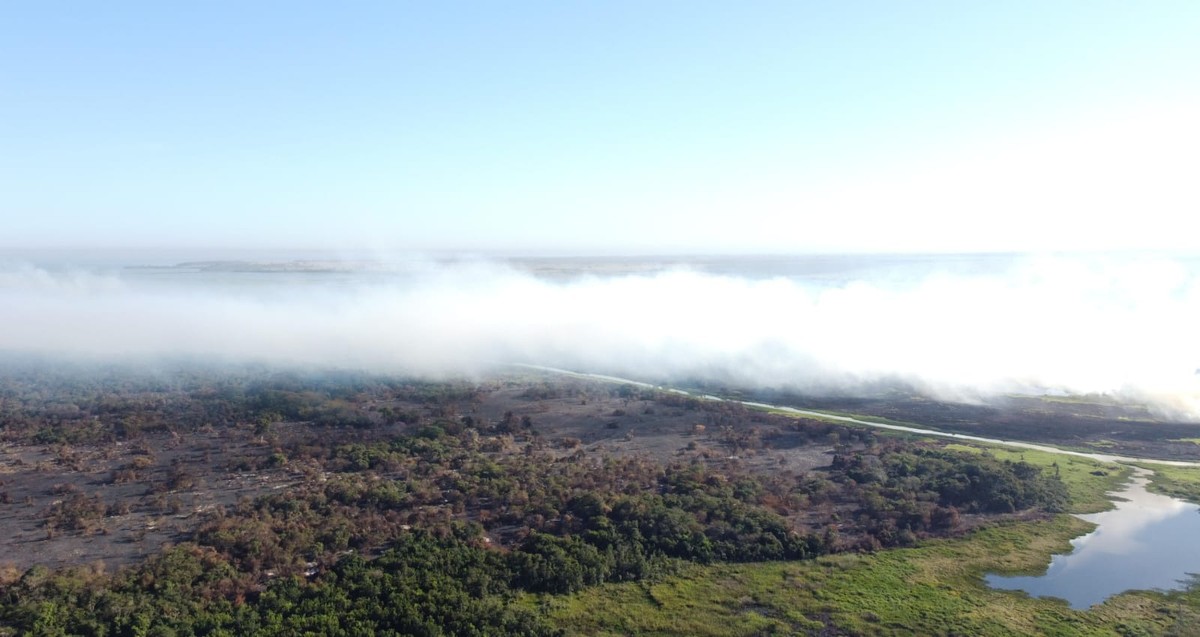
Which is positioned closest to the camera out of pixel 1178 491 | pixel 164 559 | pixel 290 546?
pixel 164 559

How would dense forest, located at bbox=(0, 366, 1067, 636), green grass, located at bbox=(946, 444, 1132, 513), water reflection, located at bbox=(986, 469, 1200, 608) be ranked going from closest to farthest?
dense forest, located at bbox=(0, 366, 1067, 636) → water reflection, located at bbox=(986, 469, 1200, 608) → green grass, located at bbox=(946, 444, 1132, 513)

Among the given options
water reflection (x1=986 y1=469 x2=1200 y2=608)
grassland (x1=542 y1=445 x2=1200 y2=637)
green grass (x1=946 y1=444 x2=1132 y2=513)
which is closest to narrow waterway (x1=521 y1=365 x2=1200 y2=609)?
water reflection (x1=986 y1=469 x2=1200 y2=608)

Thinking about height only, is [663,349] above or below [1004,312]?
below

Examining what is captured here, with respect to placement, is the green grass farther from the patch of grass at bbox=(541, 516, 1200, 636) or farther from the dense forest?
the patch of grass at bbox=(541, 516, 1200, 636)

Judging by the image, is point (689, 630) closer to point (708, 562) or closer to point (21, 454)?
point (708, 562)

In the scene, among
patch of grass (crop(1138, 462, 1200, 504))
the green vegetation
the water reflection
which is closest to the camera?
the green vegetation

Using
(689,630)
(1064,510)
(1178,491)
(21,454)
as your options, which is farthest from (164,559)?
(1178,491)
